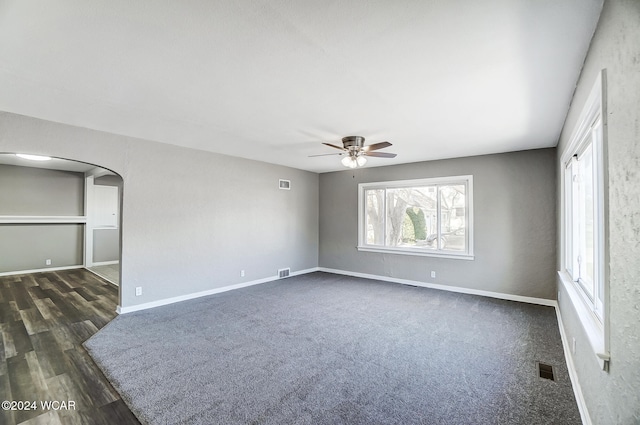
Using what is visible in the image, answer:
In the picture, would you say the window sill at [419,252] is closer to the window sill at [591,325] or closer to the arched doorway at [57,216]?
the window sill at [591,325]

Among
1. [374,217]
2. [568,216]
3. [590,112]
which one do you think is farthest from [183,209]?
[568,216]

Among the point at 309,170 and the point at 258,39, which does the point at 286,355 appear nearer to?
the point at 258,39

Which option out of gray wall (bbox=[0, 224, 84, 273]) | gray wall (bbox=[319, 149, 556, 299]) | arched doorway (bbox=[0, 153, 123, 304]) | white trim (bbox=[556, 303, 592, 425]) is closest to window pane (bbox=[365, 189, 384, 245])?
gray wall (bbox=[319, 149, 556, 299])

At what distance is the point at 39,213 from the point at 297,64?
322 inches

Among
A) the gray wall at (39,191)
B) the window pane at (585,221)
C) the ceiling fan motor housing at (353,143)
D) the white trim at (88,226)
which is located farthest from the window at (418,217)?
the gray wall at (39,191)

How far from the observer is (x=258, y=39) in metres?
1.82

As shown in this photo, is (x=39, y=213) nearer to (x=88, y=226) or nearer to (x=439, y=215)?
(x=88, y=226)

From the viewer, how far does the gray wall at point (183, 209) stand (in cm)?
366

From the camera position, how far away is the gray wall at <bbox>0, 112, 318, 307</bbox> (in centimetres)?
366

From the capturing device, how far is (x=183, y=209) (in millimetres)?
4684

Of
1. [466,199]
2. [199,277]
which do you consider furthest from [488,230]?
[199,277]

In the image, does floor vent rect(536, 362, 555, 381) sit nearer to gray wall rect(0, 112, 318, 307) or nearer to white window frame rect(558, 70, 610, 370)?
white window frame rect(558, 70, 610, 370)

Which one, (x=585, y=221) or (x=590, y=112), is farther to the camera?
(x=585, y=221)

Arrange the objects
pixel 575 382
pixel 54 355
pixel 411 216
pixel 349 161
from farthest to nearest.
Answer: pixel 411 216 < pixel 349 161 < pixel 54 355 < pixel 575 382
